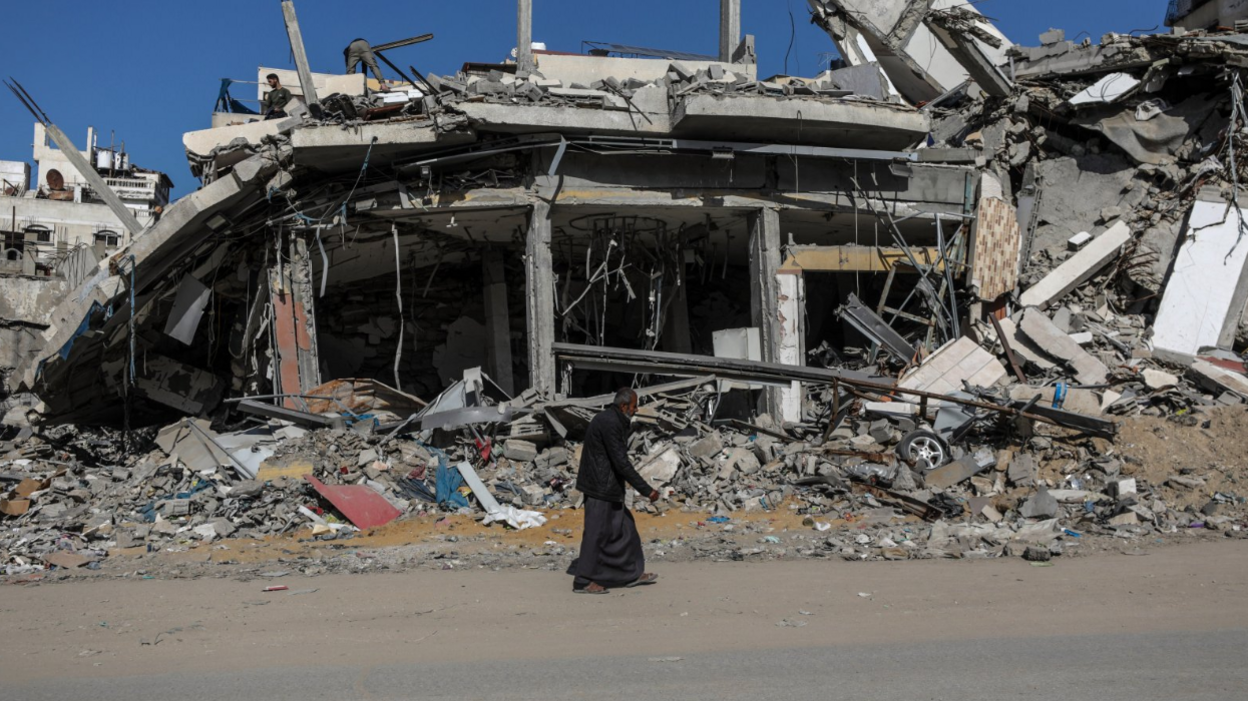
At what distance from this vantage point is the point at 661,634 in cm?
525

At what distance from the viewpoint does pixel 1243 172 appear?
1392 centimetres

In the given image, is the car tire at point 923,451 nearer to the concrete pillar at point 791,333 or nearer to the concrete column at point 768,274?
the concrete pillar at point 791,333

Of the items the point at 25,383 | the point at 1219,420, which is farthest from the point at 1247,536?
the point at 25,383

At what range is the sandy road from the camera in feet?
14.4

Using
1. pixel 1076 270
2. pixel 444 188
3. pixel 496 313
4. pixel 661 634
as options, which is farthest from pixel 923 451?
pixel 496 313

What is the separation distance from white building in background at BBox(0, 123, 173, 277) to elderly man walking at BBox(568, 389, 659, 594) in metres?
33.4

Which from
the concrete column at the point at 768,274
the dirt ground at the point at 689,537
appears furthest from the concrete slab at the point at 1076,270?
the concrete column at the point at 768,274

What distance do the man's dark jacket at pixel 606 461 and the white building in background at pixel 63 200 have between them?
110 feet

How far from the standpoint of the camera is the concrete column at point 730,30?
47.5 ft

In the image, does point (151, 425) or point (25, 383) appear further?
point (151, 425)

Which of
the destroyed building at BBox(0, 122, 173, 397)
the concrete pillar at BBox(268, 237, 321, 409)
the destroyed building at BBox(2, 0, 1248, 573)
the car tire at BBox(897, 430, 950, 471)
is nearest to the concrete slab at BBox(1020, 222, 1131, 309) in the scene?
the destroyed building at BBox(2, 0, 1248, 573)

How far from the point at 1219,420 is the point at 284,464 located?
33.2 feet

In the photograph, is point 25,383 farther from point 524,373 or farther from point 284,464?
point 524,373

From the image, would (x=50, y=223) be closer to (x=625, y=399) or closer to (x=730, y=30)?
(x=730, y=30)
